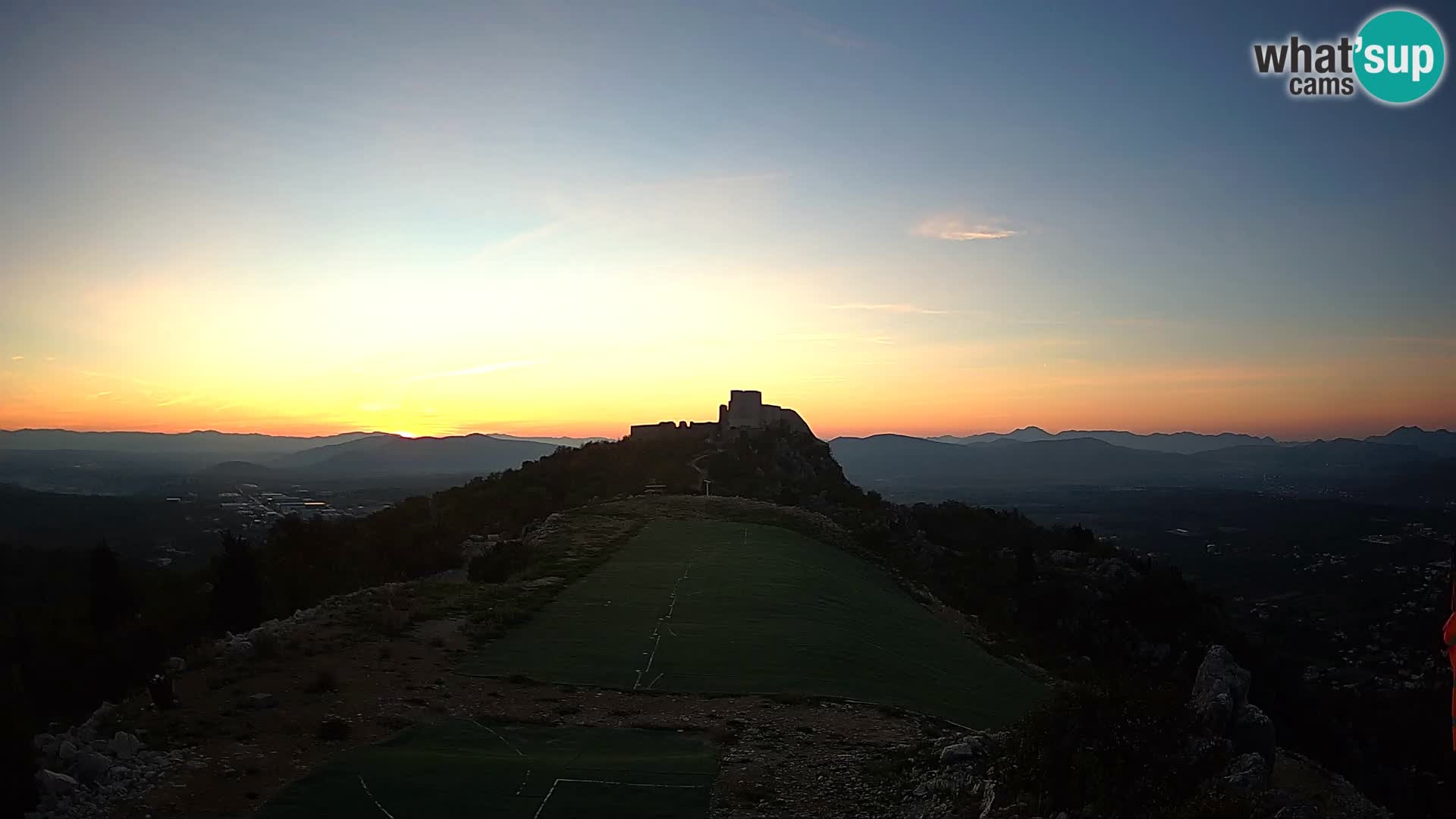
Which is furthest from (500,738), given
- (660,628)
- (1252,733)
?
(1252,733)

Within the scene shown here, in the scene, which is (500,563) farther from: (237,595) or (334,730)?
(334,730)

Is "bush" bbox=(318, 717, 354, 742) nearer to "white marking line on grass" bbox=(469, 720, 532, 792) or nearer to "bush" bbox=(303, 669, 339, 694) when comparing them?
"bush" bbox=(303, 669, 339, 694)

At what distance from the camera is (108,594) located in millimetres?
18062

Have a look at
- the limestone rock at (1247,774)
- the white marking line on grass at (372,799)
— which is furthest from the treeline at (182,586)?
the limestone rock at (1247,774)

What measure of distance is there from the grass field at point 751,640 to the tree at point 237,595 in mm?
6200

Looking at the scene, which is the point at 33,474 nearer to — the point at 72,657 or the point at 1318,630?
the point at 72,657

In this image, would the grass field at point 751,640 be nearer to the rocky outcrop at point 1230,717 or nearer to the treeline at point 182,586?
the rocky outcrop at point 1230,717

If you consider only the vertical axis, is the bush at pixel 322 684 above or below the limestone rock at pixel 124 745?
below

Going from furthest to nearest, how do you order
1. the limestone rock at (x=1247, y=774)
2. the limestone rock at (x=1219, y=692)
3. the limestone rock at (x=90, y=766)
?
the limestone rock at (x=90, y=766) < the limestone rock at (x=1219, y=692) < the limestone rock at (x=1247, y=774)

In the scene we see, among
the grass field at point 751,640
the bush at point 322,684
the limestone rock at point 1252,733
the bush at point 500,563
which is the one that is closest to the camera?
the limestone rock at point 1252,733

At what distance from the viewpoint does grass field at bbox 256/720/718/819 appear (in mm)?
8547

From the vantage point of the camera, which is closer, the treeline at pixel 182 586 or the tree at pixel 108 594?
the treeline at pixel 182 586

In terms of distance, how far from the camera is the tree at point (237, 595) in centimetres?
1725

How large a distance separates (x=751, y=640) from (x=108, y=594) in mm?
14619
